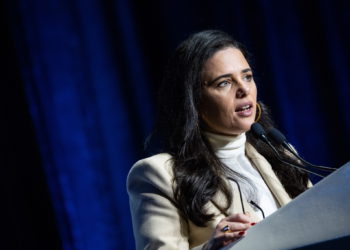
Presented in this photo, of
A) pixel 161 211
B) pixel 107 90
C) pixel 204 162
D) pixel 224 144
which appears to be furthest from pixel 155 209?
pixel 107 90

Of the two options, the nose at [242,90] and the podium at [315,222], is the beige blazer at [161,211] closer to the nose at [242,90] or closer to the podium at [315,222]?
the nose at [242,90]

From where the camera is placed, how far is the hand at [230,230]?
3.83 feet

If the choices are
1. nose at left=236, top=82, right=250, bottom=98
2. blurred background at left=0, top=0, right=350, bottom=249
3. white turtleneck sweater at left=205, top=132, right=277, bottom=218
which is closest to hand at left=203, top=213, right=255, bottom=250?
white turtleneck sweater at left=205, top=132, right=277, bottom=218

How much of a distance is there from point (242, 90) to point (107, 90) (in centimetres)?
104

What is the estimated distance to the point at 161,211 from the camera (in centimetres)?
161

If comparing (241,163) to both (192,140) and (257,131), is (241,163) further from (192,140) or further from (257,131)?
(257,131)

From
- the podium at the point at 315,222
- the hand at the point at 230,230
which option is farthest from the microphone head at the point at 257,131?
the podium at the point at 315,222

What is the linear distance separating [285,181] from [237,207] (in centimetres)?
31

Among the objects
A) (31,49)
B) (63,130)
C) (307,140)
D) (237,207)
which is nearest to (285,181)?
(237,207)

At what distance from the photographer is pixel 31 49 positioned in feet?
8.11

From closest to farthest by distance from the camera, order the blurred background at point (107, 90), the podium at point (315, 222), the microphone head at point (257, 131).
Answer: the podium at point (315, 222), the microphone head at point (257, 131), the blurred background at point (107, 90)

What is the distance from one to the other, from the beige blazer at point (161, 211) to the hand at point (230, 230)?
1.07 feet

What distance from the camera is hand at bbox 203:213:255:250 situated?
1.17 metres

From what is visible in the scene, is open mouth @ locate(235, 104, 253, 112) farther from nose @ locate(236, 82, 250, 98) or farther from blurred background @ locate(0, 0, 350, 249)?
blurred background @ locate(0, 0, 350, 249)
